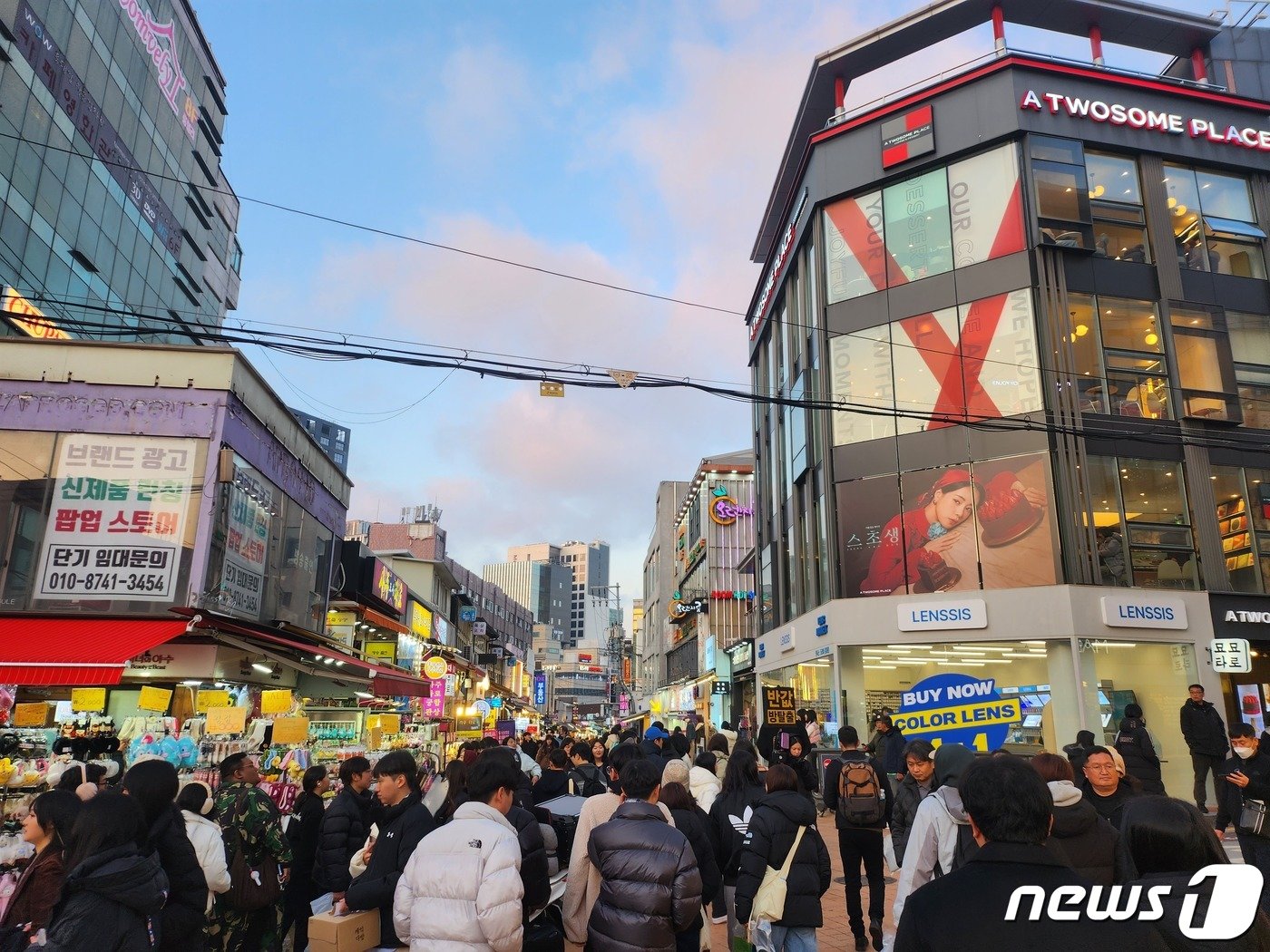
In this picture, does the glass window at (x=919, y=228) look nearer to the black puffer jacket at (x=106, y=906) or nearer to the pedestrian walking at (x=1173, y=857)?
the pedestrian walking at (x=1173, y=857)

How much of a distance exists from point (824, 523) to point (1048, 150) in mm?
11870

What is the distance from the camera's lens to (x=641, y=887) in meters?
4.36

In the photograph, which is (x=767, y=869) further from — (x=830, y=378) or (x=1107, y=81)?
(x=1107, y=81)

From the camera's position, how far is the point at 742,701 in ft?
132

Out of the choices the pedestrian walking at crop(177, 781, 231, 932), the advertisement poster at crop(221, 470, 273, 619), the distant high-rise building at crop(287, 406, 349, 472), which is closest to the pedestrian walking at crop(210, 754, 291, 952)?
the pedestrian walking at crop(177, 781, 231, 932)

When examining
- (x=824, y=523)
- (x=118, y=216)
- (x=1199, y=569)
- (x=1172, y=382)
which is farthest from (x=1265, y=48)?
(x=118, y=216)

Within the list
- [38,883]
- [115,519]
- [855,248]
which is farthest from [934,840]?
[855,248]

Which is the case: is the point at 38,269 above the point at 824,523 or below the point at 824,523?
above

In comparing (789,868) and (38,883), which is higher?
(38,883)

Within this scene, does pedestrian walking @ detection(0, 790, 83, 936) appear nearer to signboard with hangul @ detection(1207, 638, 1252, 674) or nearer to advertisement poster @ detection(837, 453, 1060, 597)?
signboard with hangul @ detection(1207, 638, 1252, 674)

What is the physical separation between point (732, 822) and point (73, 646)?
38.2 ft

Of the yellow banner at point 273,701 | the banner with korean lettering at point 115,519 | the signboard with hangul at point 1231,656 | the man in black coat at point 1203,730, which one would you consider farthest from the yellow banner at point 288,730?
the signboard with hangul at point 1231,656

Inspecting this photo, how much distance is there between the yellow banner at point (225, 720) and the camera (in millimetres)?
10898

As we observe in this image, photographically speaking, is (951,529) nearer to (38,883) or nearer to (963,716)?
(963,716)
